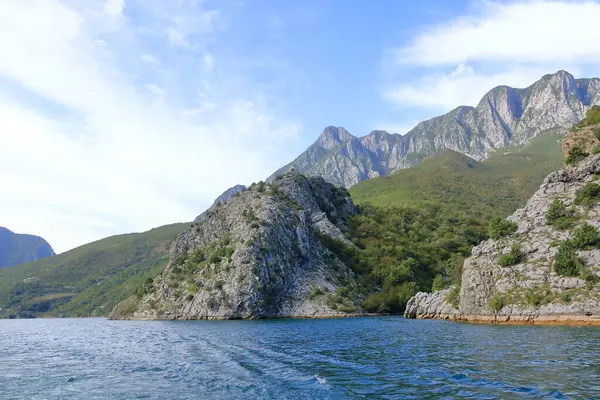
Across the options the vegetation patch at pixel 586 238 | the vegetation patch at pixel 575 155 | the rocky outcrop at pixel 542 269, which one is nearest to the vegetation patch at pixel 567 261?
the rocky outcrop at pixel 542 269

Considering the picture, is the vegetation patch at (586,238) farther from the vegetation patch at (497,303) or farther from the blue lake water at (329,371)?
the blue lake water at (329,371)

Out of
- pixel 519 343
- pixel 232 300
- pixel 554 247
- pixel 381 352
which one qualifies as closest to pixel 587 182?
pixel 554 247

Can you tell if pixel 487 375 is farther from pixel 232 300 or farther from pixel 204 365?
pixel 232 300

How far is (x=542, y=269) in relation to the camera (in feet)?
274

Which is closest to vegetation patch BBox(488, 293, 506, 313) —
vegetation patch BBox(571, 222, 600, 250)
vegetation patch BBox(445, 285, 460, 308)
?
vegetation patch BBox(571, 222, 600, 250)

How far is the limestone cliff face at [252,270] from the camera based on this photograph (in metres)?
144

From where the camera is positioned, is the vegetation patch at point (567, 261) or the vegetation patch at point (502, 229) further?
the vegetation patch at point (502, 229)

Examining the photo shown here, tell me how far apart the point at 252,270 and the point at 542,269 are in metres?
91.1

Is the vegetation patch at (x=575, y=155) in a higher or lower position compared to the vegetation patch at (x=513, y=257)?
higher

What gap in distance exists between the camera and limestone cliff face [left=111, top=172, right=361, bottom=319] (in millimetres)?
144375

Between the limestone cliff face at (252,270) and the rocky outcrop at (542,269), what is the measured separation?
179 feet

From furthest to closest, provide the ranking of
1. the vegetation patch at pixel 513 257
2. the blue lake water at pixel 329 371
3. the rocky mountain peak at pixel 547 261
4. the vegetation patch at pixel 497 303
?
the vegetation patch at pixel 513 257, the vegetation patch at pixel 497 303, the rocky mountain peak at pixel 547 261, the blue lake water at pixel 329 371

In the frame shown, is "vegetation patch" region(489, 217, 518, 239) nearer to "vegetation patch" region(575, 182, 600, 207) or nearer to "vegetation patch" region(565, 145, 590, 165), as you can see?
"vegetation patch" region(575, 182, 600, 207)

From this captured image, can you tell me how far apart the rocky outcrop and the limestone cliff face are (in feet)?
179
